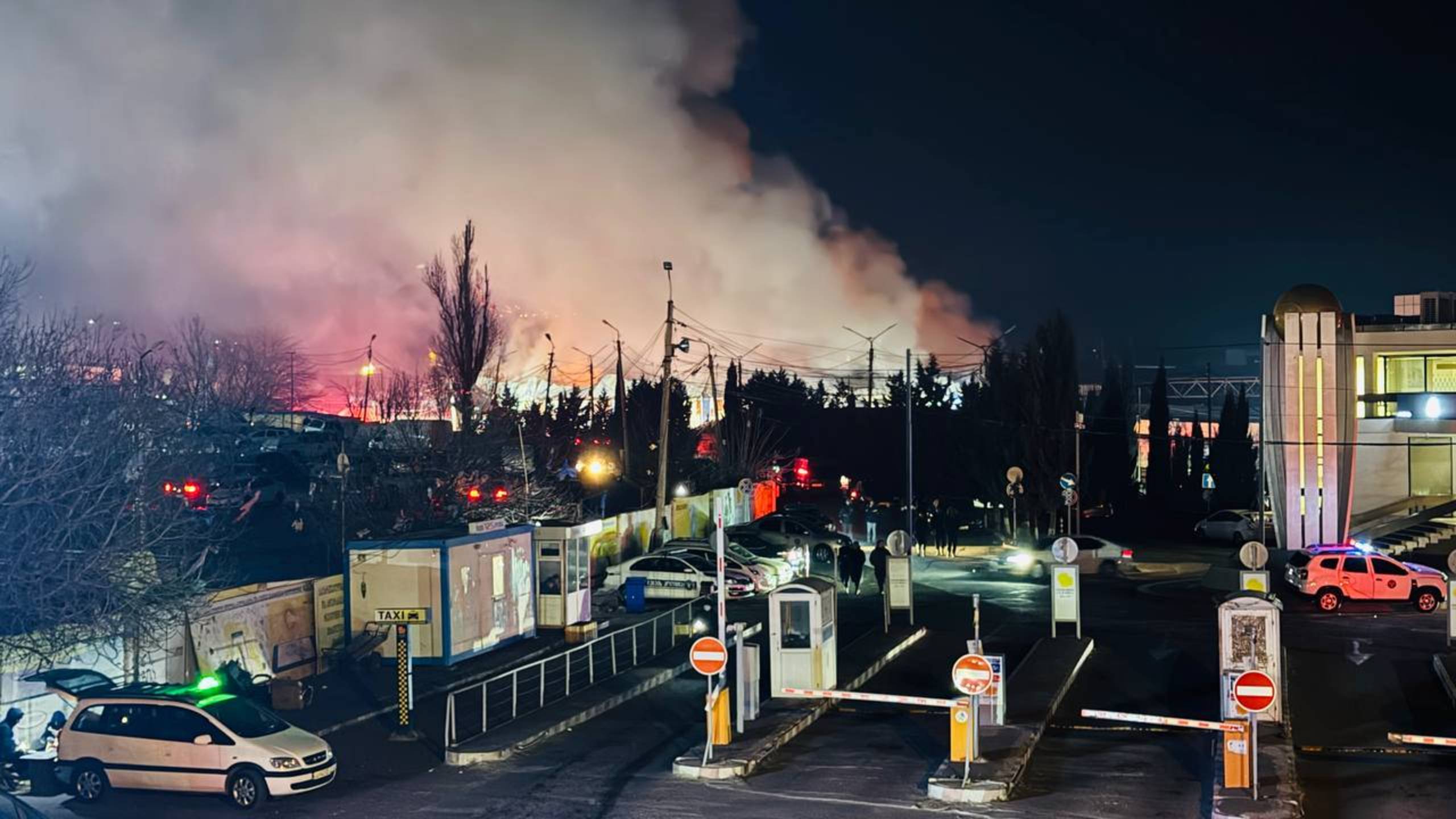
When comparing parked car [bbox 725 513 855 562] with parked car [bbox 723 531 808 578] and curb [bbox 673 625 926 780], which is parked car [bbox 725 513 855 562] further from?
curb [bbox 673 625 926 780]

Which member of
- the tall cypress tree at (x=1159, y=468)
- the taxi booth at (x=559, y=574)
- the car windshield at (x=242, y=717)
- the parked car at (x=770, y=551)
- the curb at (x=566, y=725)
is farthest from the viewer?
the tall cypress tree at (x=1159, y=468)

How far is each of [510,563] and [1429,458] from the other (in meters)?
37.0

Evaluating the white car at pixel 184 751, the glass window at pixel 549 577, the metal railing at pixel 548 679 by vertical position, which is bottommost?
the metal railing at pixel 548 679

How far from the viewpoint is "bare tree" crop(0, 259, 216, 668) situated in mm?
Answer: 17688

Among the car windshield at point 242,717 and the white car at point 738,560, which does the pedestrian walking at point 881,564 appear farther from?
the car windshield at point 242,717

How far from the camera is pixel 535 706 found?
20.2 meters

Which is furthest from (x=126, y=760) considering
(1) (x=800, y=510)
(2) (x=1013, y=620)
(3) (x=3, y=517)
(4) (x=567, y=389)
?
(4) (x=567, y=389)

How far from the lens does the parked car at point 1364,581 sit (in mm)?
30188

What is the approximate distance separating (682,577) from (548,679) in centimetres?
947

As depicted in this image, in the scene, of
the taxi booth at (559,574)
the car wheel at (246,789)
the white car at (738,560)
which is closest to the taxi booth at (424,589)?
the taxi booth at (559,574)

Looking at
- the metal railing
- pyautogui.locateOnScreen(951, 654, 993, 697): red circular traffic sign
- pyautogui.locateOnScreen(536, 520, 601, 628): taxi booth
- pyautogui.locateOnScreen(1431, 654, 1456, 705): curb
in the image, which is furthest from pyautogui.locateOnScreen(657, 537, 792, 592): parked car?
pyautogui.locateOnScreen(951, 654, 993, 697): red circular traffic sign

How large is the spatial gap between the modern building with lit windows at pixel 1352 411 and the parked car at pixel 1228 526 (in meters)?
2.60

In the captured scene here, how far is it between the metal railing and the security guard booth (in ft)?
9.78

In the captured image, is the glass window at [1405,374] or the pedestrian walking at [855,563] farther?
the glass window at [1405,374]
